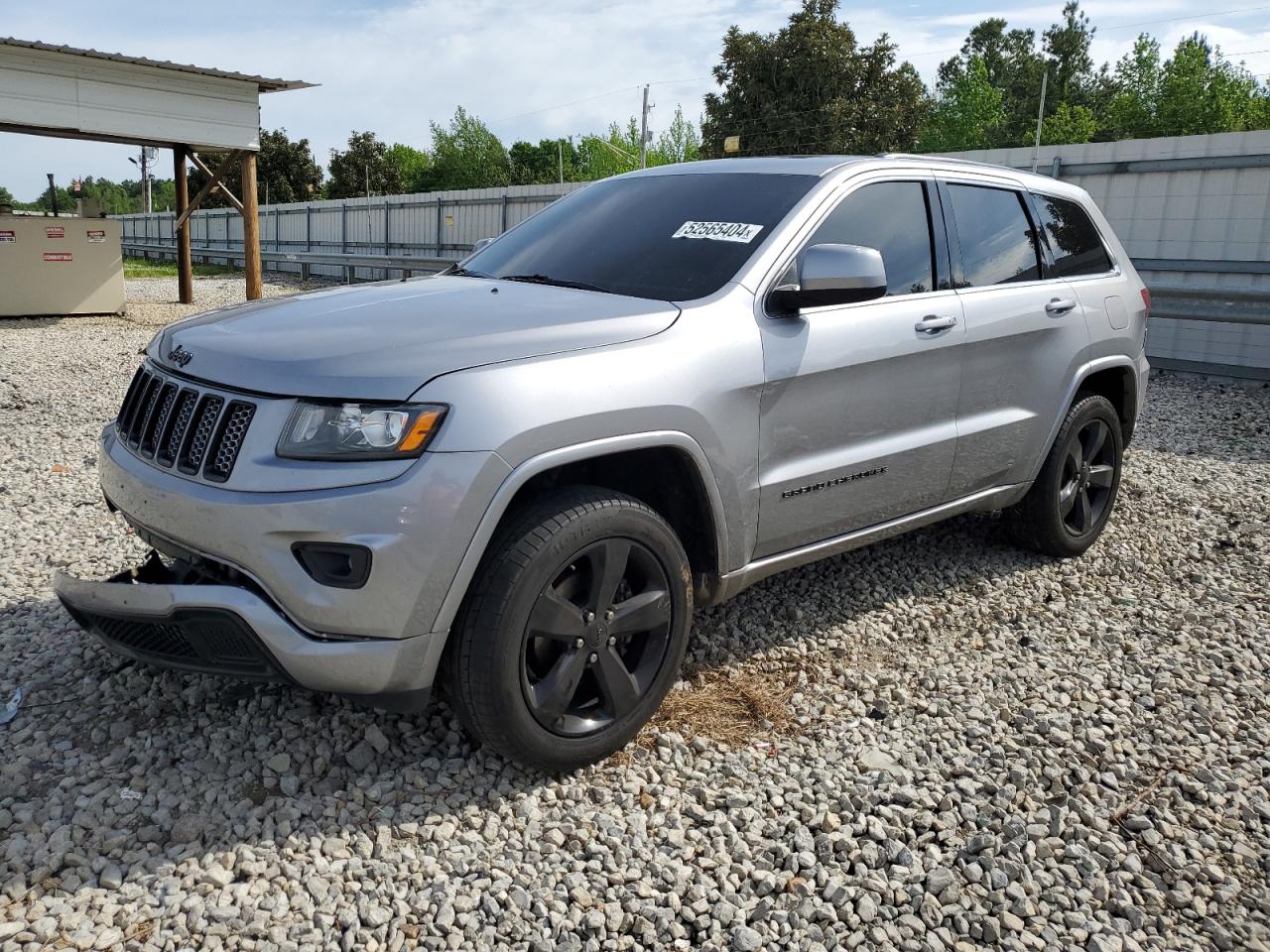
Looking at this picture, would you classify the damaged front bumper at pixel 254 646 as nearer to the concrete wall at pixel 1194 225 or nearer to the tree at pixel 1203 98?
the concrete wall at pixel 1194 225

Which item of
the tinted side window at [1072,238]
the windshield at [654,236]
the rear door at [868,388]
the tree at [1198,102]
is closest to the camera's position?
the rear door at [868,388]

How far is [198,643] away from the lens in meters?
2.63

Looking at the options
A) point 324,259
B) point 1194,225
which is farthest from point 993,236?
point 324,259

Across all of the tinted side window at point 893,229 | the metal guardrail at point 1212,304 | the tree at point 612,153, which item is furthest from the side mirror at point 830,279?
the tree at point 612,153

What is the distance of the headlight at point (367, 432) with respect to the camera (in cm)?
249

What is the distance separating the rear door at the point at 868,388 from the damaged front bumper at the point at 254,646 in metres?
1.27

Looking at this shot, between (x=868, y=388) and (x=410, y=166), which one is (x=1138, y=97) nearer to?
(x=410, y=166)

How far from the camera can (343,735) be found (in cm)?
319

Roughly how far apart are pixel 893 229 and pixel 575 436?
1.78 m

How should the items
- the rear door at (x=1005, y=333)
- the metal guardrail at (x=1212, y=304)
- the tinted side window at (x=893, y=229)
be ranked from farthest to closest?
the metal guardrail at (x=1212, y=304)
the rear door at (x=1005, y=333)
the tinted side window at (x=893, y=229)

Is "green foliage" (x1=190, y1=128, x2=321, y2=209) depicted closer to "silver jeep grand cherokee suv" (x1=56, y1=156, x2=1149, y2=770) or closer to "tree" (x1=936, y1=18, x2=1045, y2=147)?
"tree" (x1=936, y1=18, x2=1045, y2=147)

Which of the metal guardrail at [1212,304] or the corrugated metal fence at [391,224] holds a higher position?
the corrugated metal fence at [391,224]

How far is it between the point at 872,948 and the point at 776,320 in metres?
1.83

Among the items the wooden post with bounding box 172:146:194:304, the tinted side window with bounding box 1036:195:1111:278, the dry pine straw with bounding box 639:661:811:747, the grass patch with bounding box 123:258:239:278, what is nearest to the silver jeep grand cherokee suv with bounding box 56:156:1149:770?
the dry pine straw with bounding box 639:661:811:747
